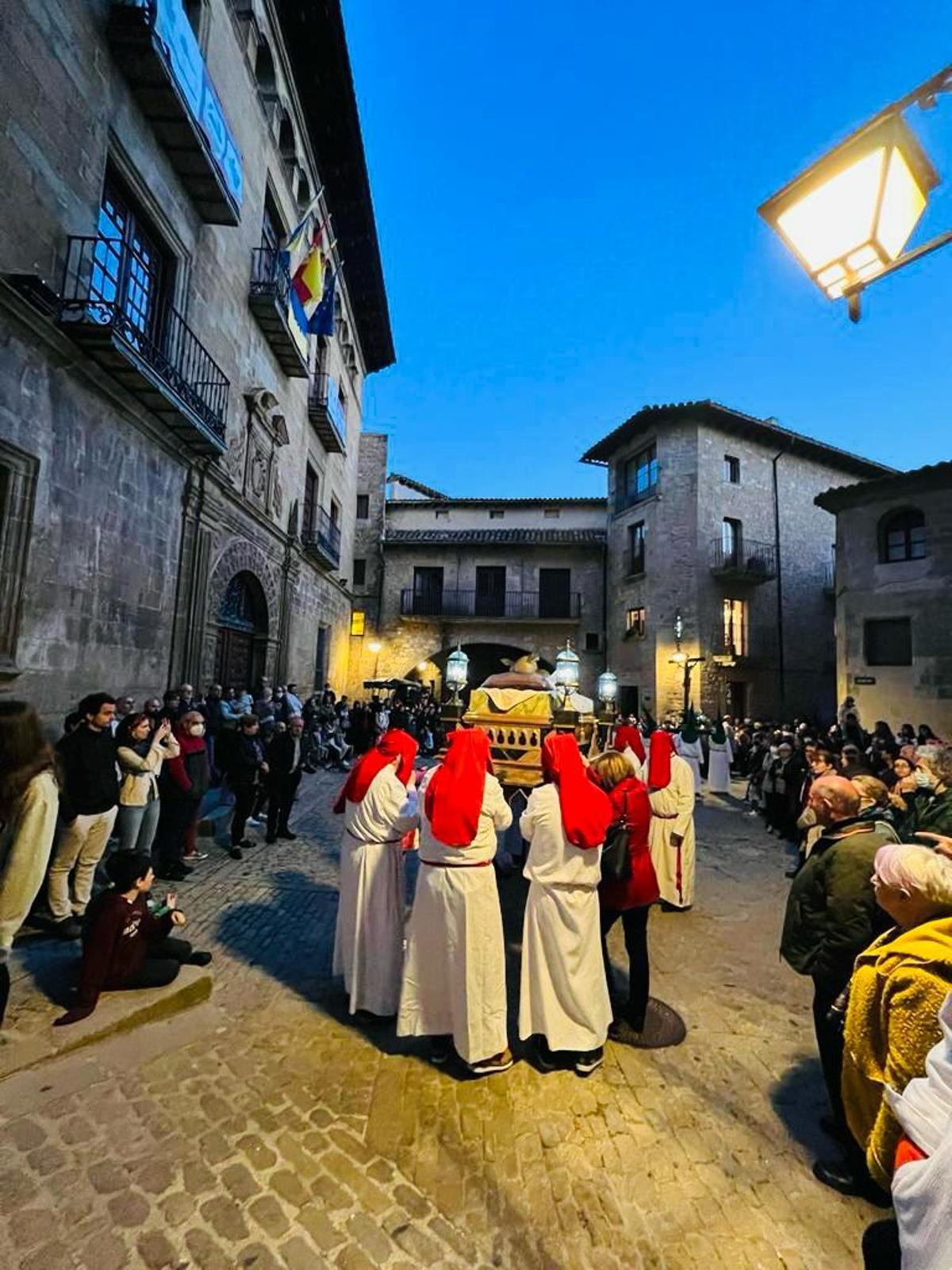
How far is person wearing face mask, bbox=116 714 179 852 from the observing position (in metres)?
5.48

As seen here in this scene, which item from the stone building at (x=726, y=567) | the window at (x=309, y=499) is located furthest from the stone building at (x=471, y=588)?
the window at (x=309, y=499)

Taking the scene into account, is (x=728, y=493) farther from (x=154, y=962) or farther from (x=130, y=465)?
(x=154, y=962)

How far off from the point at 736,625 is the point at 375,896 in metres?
22.0

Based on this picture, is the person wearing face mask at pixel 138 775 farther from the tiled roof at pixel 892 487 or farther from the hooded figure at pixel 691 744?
the tiled roof at pixel 892 487

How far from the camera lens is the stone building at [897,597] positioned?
50.4ft

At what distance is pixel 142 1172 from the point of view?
8.39 ft

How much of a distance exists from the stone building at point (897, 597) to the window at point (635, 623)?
7.25 meters

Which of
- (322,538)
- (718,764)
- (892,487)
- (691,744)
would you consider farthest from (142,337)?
(892,487)

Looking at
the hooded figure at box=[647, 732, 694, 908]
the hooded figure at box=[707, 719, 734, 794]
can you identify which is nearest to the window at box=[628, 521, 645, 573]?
the hooded figure at box=[707, 719, 734, 794]

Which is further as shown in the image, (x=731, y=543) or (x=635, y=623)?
(x=635, y=623)

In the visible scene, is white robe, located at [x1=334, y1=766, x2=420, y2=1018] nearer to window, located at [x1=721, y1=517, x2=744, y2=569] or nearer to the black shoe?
the black shoe

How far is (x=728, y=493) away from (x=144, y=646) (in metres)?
21.6

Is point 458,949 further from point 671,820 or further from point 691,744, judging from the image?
point 691,744

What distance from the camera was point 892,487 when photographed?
653 inches
